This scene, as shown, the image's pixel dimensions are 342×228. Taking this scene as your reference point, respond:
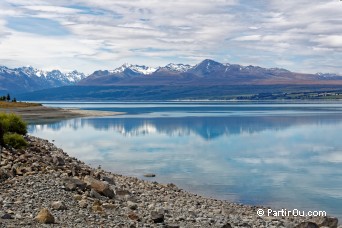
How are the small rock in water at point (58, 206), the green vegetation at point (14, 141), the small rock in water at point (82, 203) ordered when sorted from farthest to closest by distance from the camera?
the green vegetation at point (14, 141)
the small rock in water at point (82, 203)
the small rock in water at point (58, 206)

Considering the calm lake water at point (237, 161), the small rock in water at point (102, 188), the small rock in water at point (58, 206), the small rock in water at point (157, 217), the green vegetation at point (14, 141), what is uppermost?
the green vegetation at point (14, 141)

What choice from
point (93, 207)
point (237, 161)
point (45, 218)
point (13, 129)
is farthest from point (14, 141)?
point (237, 161)

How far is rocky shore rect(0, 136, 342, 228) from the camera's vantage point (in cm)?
1325

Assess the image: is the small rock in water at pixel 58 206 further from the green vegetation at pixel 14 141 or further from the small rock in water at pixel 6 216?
the green vegetation at pixel 14 141

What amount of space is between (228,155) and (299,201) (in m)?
18.4

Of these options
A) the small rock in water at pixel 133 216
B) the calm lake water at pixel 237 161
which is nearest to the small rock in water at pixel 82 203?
the small rock in water at pixel 133 216

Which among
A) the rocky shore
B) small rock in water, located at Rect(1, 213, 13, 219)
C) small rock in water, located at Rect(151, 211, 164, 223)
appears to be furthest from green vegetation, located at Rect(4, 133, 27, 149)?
small rock in water, located at Rect(151, 211, 164, 223)

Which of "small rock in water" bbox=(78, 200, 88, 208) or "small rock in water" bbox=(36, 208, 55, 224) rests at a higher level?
"small rock in water" bbox=(36, 208, 55, 224)

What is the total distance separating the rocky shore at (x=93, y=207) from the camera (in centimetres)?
1325

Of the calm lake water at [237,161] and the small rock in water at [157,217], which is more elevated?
the small rock in water at [157,217]

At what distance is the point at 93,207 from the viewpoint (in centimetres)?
1455

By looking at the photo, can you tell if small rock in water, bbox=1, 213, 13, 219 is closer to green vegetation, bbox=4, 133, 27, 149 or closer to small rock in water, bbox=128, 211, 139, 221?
small rock in water, bbox=128, 211, 139, 221

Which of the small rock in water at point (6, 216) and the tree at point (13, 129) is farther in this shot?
the tree at point (13, 129)

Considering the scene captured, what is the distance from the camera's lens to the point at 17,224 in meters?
12.1
